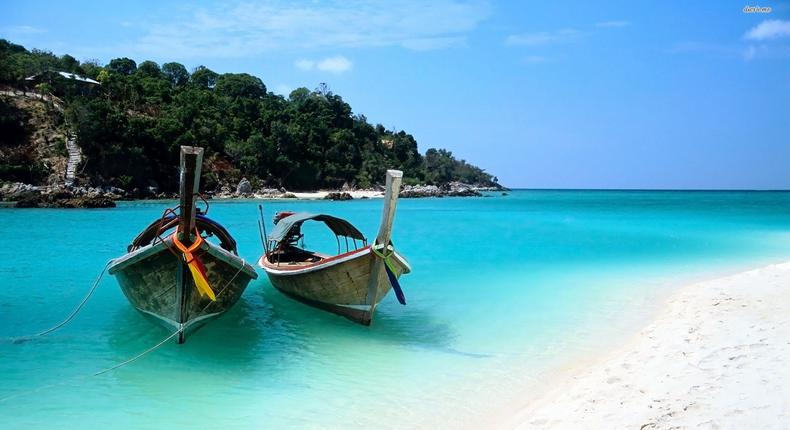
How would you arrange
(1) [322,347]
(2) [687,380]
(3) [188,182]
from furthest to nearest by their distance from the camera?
1. (1) [322,347]
2. (3) [188,182]
3. (2) [687,380]

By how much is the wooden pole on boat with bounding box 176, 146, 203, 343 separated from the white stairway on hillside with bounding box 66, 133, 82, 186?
47600 millimetres

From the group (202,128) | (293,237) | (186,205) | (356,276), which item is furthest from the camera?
(202,128)

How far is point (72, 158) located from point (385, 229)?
169ft

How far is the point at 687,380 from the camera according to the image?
18.1 feet

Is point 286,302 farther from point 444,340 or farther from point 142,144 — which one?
point 142,144

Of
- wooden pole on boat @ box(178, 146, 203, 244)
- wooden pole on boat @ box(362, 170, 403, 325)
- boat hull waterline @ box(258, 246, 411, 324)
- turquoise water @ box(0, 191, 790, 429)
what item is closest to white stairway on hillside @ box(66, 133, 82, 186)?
turquoise water @ box(0, 191, 790, 429)

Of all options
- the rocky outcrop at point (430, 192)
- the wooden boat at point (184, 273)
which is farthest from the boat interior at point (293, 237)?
the rocky outcrop at point (430, 192)

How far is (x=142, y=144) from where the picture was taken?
54.9 m

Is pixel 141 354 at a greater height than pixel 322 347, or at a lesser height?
lesser

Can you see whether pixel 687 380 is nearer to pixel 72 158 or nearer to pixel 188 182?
pixel 188 182

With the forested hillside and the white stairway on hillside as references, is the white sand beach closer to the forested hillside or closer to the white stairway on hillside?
the forested hillside

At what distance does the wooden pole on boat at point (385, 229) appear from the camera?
7.65 m

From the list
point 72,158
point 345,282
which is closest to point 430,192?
point 72,158

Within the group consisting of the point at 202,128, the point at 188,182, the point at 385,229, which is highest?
the point at 202,128
